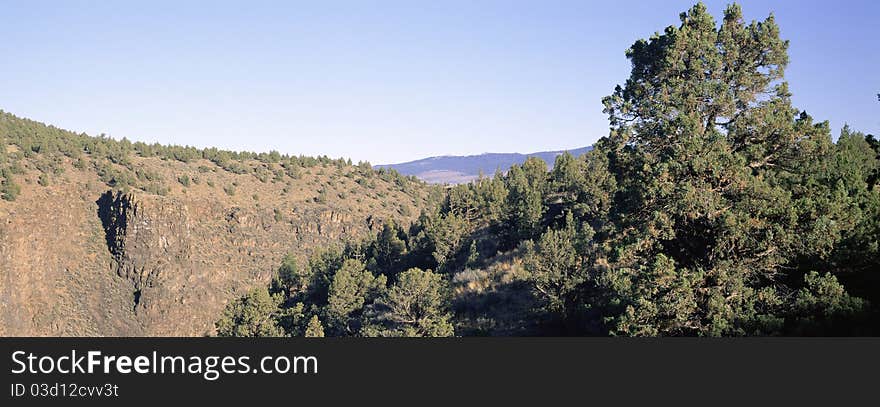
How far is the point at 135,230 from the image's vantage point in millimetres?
82000

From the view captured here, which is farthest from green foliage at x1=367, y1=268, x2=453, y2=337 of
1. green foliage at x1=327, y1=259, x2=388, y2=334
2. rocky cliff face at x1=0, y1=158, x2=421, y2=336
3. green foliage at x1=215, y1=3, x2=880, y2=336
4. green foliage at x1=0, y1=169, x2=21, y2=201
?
green foliage at x1=0, y1=169, x2=21, y2=201

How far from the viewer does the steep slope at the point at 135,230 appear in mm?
74062

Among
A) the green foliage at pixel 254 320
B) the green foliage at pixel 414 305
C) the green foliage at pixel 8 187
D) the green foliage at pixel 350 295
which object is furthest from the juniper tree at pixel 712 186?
the green foliage at pixel 8 187

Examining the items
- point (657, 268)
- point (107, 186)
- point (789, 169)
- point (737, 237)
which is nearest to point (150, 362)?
point (657, 268)

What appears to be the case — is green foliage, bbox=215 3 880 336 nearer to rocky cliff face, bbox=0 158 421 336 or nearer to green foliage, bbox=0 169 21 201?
rocky cliff face, bbox=0 158 421 336

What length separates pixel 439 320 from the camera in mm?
30984

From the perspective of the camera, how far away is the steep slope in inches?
2916

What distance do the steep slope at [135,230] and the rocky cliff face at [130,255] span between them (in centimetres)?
14

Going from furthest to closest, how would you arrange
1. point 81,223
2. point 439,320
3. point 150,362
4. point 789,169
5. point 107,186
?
point 107,186, point 81,223, point 439,320, point 789,169, point 150,362

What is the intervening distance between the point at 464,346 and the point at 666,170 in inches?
318

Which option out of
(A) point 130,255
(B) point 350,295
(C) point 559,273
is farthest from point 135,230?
(C) point 559,273

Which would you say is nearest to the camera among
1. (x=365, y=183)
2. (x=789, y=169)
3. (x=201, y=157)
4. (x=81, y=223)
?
(x=789, y=169)

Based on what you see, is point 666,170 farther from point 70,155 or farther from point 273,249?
point 70,155

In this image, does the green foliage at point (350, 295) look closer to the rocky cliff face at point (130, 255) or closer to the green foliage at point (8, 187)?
the rocky cliff face at point (130, 255)
